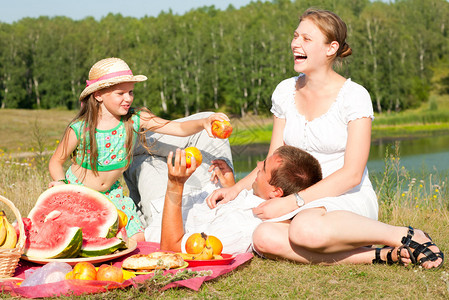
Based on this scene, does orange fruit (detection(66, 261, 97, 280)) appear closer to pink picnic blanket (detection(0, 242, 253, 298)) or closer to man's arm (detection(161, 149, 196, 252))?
pink picnic blanket (detection(0, 242, 253, 298))

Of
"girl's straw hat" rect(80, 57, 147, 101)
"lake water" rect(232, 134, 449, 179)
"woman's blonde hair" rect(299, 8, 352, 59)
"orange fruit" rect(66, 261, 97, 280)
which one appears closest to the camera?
"orange fruit" rect(66, 261, 97, 280)

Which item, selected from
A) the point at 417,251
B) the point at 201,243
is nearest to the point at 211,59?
the point at 201,243

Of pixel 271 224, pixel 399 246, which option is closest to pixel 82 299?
pixel 271 224

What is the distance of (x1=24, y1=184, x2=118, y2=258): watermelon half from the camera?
3.61m

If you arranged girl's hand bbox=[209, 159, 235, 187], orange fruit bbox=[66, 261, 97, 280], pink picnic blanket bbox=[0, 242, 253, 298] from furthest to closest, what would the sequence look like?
girl's hand bbox=[209, 159, 235, 187] < orange fruit bbox=[66, 261, 97, 280] < pink picnic blanket bbox=[0, 242, 253, 298]

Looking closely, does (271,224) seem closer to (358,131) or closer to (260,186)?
(260,186)

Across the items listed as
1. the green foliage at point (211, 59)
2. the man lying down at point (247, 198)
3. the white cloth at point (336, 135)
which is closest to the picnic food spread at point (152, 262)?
the man lying down at point (247, 198)

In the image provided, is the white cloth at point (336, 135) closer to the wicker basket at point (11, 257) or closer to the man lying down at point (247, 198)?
the man lying down at point (247, 198)

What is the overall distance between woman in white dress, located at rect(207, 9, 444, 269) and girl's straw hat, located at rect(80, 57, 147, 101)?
135 cm

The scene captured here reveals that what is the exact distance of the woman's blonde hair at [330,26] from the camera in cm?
416

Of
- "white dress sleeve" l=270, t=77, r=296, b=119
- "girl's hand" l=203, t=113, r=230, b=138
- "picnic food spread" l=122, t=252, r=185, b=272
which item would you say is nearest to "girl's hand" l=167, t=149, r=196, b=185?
"picnic food spread" l=122, t=252, r=185, b=272

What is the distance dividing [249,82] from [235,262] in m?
42.9

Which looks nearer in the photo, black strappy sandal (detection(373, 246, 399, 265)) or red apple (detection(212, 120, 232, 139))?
black strappy sandal (detection(373, 246, 399, 265))

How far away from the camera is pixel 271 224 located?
12.4 feet
